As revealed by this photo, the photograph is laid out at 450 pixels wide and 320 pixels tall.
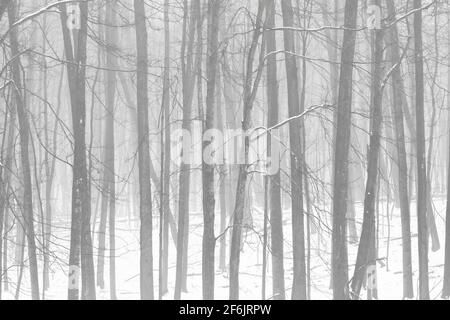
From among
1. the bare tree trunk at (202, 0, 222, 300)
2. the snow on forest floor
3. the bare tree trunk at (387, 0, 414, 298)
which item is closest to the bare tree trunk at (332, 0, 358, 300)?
the bare tree trunk at (202, 0, 222, 300)

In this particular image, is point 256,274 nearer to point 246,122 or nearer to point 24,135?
point 24,135

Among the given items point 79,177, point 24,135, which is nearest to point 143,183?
point 24,135

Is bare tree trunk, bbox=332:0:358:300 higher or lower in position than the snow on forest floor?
higher

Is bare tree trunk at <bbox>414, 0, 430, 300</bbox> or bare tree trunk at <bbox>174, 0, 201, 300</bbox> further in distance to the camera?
bare tree trunk at <bbox>174, 0, 201, 300</bbox>

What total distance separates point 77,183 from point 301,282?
18.4 ft

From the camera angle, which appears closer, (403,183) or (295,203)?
(295,203)

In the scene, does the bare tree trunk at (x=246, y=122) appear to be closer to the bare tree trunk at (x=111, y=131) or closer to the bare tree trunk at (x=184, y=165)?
the bare tree trunk at (x=184, y=165)

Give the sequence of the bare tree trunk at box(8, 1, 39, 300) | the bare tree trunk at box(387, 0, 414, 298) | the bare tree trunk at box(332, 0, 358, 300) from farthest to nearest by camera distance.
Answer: the bare tree trunk at box(387, 0, 414, 298)
the bare tree trunk at box(8, 1, 39, 300)
the bare tree trunk at box(332, 0, 358, 300)

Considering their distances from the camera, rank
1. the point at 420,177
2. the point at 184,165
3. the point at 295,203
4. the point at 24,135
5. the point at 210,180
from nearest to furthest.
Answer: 1. the point at 210,180
2. the point at 24,135
3. the point at 420,177
4. the point at 295,203
5. the point at 184,165

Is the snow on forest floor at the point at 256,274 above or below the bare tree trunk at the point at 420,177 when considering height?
below

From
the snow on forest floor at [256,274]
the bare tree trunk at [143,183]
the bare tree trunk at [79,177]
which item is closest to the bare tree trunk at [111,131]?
the snow on forest floor at [256,274]

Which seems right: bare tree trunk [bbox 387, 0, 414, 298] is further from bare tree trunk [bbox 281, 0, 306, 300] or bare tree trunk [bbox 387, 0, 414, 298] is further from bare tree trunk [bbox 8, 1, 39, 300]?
bare tree trunk [bbox 8, 1, 39, 300]
